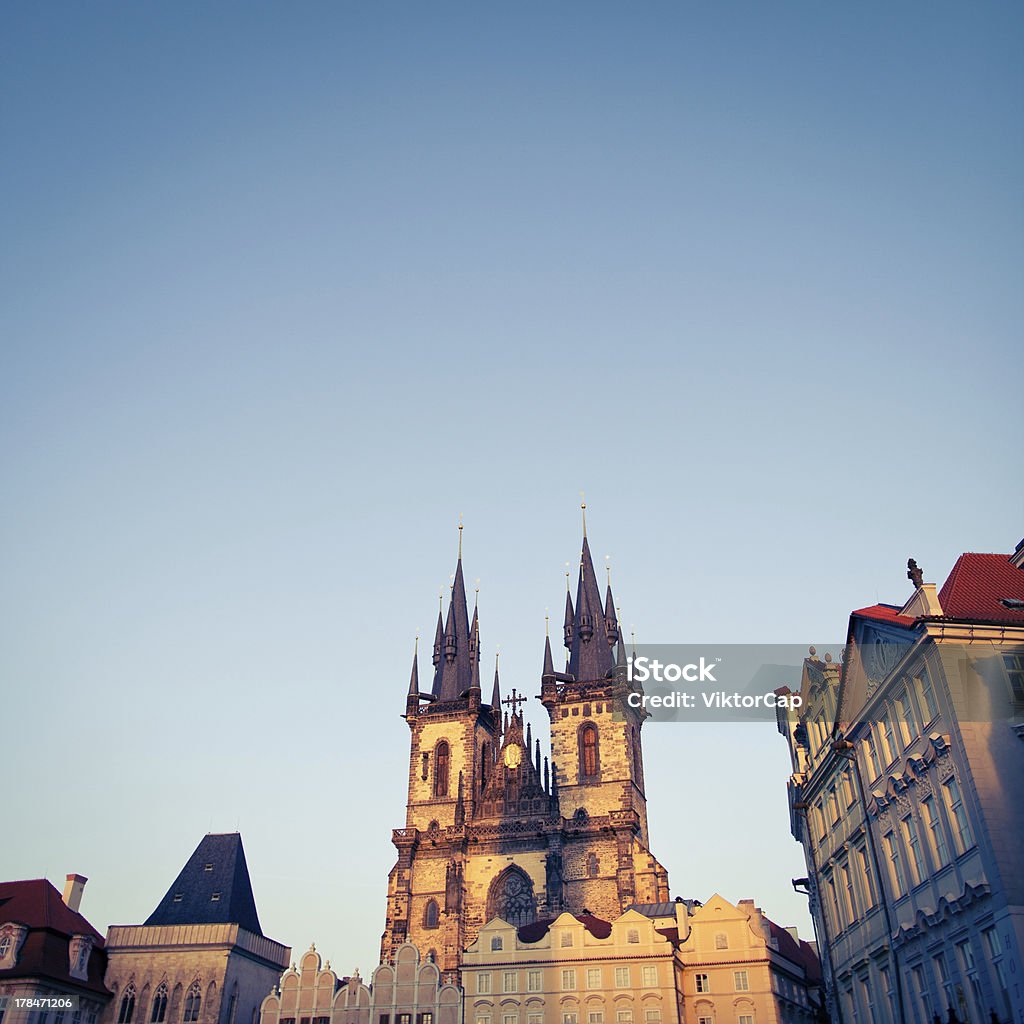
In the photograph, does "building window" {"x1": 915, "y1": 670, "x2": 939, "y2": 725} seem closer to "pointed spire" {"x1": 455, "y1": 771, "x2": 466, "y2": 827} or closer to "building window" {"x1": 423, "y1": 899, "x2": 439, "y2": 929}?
"pointed spire" {"x1": 455, "y1": 771, "x2": 466, "y2": 827}

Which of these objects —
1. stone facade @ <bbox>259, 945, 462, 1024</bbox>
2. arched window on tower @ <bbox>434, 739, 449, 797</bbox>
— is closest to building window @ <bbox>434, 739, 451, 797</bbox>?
arched window on tower @ <bbox>434, 739, 449, 797</bbox>

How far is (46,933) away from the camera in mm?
48406

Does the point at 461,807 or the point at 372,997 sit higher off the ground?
the point at 461,807

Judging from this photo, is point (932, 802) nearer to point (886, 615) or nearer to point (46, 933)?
point (886, 615)

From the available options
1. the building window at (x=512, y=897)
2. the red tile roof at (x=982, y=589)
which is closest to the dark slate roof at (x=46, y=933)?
the building window at (x=512, y=897)

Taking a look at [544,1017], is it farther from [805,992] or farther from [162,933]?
[162,933]

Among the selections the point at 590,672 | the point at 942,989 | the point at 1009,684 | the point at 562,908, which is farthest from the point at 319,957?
the point at 1009,684

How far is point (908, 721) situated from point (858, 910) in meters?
7.69

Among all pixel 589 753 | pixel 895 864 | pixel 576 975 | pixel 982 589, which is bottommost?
pixel 895 864

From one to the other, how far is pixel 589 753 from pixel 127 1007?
3250 cm

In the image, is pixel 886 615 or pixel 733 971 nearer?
pixel 886 615

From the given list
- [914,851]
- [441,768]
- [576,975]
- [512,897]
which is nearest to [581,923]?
[576,975]

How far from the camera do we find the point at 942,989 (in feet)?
74.4

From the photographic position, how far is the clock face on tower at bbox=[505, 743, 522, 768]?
238 ft
